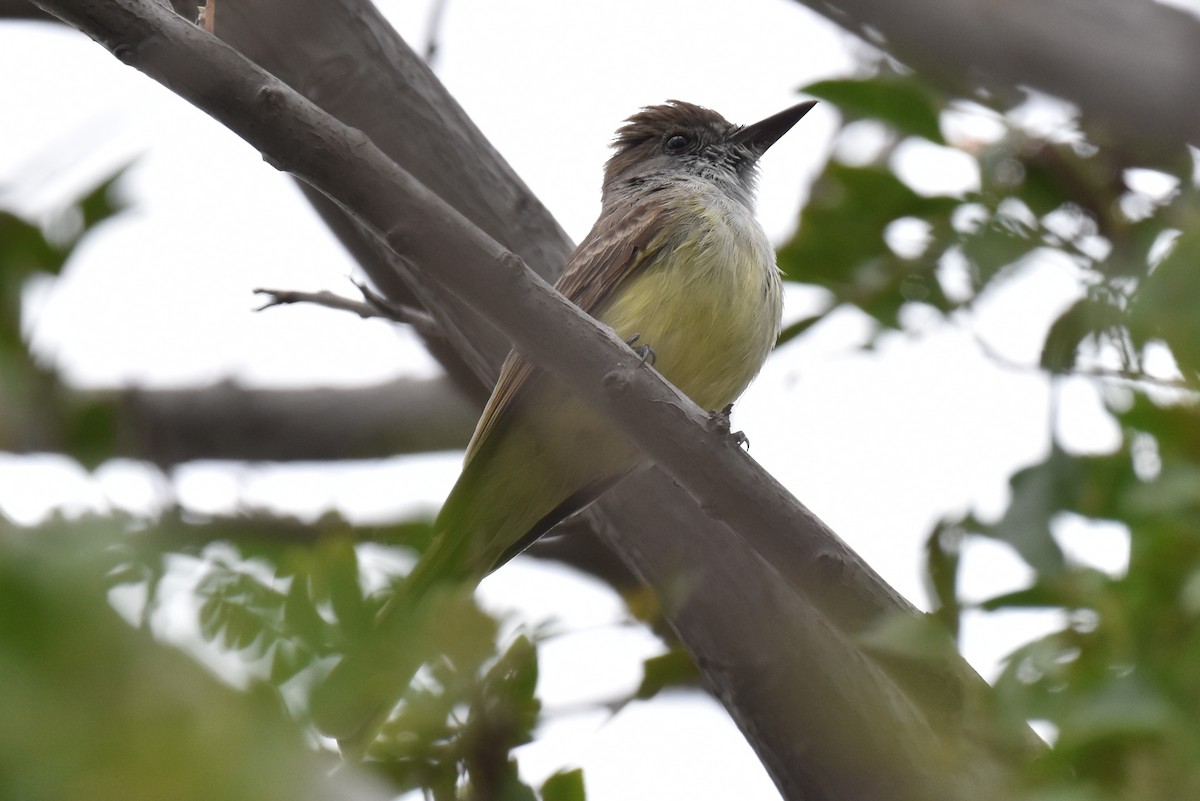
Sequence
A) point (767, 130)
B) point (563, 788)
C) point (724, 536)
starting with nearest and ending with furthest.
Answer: point (563, 788)
point (724, 536)
point (767, 130)

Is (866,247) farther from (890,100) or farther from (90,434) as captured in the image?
(90,434)

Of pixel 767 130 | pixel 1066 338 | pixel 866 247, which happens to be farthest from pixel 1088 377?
pixel 767 130

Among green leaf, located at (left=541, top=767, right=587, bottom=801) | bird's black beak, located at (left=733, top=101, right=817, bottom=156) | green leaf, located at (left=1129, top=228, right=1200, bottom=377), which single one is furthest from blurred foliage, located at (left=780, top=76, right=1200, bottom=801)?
bird's black beak, located at (left=733, top=101, right=817, bottom=156)

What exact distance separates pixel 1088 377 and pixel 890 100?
1004mm

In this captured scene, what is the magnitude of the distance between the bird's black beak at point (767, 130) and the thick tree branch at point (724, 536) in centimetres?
272

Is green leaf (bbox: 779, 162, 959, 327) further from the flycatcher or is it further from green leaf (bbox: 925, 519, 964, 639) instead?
green leaf (bbox: 925, 519, 964, 639)

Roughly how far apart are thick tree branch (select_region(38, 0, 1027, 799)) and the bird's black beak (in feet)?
8.94

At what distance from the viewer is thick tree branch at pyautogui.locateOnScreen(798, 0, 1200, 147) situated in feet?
6.34

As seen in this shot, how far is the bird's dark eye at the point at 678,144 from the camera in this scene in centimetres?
640

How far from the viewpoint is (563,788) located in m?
3.04

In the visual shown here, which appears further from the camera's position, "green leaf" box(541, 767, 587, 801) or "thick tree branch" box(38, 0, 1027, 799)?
"green leaf" box(541, 767, 587, 801)

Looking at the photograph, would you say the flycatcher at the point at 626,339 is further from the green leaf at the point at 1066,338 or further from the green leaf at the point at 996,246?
the green leaf at the point at 1066,338

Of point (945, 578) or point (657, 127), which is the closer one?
point (945, 578)

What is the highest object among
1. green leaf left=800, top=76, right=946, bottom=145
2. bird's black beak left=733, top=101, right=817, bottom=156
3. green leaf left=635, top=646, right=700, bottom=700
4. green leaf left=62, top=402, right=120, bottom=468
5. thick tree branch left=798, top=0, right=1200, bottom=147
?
bird's black beak left=733, top=101, right=817, bottom=156
